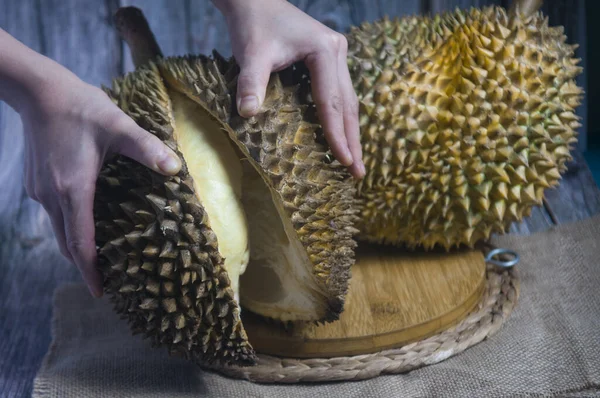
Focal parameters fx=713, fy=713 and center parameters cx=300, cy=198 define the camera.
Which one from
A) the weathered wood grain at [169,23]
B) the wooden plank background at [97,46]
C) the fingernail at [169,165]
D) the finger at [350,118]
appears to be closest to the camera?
the fingernail at [169,165]

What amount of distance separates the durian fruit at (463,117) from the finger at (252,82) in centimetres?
26

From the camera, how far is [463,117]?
1151 mm

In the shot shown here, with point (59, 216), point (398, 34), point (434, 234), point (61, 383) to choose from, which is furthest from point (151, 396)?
point (398, 34)

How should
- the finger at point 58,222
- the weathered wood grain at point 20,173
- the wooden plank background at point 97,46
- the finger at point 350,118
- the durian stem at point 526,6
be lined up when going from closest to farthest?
1. the finger at point 58,222
2. the finger at point 350,118
3. the durian stem at point 526,6
4. the weathered wood grain at point 20,173
5. the wooden plank background at point 97,46

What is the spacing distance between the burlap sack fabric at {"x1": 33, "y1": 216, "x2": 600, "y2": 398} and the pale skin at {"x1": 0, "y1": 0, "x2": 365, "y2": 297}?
160 mm

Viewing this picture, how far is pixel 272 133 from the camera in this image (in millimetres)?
938

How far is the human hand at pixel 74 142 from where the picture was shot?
2.94 feet

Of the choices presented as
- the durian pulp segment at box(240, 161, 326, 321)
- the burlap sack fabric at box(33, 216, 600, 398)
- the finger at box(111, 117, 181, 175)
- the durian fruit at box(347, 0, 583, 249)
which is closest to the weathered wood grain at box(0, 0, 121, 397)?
the burlap sack fabric at box(33, 216, 600, 398)

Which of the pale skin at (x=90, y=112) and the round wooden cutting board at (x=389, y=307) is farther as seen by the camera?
the round wooden cutting board at (x=389, y=307)

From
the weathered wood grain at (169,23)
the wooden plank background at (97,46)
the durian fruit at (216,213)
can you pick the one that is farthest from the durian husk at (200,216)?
the weathered wood grain at (169,23)

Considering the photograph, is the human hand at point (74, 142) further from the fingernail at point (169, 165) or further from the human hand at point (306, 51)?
the human hand at point (306, 51)

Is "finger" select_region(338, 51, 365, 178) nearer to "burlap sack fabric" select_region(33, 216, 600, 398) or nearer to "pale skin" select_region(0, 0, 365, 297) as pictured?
"pale skin" select_region(0, 0, 365, 297)

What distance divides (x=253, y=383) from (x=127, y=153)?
41cm

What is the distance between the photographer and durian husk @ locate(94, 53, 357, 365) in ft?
2.92
